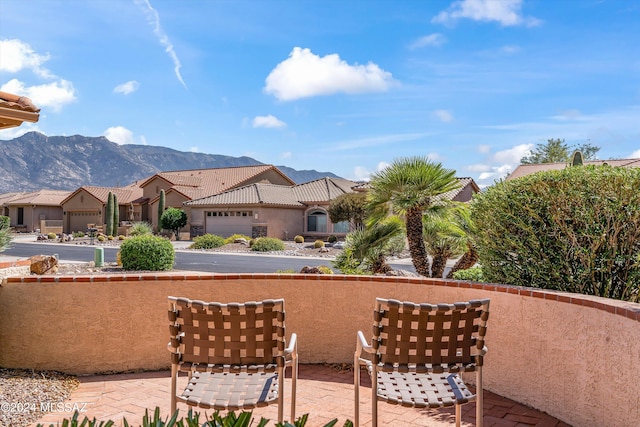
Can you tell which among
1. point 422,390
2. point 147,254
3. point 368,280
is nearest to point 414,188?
point 368,280

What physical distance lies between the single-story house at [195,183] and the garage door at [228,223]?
5.50 m

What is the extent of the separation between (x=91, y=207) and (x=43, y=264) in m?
44.6

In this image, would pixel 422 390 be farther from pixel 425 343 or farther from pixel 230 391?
pixel 230 391

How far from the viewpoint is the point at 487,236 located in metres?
5.68

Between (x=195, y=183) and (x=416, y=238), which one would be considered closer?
(x=416, y=238)

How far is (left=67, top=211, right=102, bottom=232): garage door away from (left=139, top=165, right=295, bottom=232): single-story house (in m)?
4.75

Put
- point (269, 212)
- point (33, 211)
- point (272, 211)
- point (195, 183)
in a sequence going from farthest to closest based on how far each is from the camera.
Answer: point (33, 211) → point (195, 183) → point (272, 211) → point (269, 212)

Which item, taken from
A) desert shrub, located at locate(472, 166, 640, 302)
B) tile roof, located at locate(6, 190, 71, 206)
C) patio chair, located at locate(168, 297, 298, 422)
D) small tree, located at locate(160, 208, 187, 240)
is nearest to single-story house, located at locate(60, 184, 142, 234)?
tile roof, located at locate(6, 190, 71, 206)

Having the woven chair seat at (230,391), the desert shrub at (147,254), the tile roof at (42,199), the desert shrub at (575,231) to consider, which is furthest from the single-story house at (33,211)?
the woven chair seat at (230,391)

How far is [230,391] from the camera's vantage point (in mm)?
3391

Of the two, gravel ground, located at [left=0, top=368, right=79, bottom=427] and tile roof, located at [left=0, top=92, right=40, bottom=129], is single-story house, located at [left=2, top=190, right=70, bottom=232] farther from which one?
tile roof, located at [left=0, top=92, right=40, bottom=129]

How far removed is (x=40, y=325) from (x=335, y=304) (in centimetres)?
322

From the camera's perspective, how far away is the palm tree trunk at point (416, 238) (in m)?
10.3

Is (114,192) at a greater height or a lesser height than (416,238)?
greater
